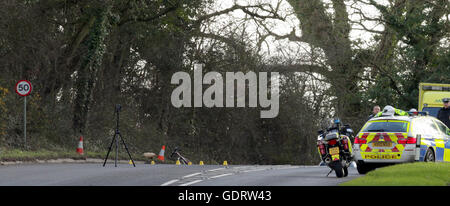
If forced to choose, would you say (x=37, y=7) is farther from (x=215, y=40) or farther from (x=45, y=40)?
(x=215, y=40)

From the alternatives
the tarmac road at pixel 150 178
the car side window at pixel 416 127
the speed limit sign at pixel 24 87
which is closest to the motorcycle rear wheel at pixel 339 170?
the tarmac road at pixel 150 178

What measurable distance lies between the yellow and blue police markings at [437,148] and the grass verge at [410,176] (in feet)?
4.61

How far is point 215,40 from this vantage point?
135ft

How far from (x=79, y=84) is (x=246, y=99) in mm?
10424

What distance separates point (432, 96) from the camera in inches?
1243

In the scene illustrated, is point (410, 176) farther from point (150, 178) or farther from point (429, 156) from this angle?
point (150, 178)

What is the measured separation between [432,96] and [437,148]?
9.82 m

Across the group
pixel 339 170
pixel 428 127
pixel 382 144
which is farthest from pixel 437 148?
pixel 339 170

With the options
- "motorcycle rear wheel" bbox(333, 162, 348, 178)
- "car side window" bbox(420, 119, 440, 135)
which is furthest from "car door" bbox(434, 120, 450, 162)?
"motorcycle rear wheel" bbox(333, 162, 348, 178)

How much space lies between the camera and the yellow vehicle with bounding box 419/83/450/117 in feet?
103

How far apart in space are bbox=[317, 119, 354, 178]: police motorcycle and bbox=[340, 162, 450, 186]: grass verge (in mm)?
977

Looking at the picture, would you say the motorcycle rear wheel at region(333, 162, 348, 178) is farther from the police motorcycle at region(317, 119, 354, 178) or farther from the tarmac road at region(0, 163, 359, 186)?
the tarmac road at region(0, 163, 359, 186)

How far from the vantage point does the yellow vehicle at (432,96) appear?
31.3m

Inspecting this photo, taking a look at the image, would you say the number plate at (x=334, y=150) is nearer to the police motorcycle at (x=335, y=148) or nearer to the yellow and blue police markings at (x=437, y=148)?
the police motorcycle at (x=335, y=148)
